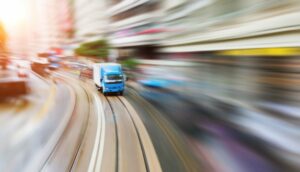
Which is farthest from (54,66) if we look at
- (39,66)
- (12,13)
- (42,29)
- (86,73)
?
(12,13)

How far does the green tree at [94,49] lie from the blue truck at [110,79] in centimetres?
131

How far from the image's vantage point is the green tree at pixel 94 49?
16.3 m

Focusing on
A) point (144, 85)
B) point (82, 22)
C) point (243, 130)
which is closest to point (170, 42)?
point (144, 85)

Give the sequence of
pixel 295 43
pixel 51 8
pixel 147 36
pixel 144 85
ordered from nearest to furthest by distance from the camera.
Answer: pixel 295 43 → pixel 51 8 → pixel 144 85 → pixel 147 36

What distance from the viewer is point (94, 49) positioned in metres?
20.0

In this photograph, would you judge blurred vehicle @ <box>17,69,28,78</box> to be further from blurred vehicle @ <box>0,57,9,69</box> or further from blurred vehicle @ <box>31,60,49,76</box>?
blurred vehicle @ <box>0,57,9,69</box>

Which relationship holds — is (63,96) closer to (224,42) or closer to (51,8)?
(51,8)

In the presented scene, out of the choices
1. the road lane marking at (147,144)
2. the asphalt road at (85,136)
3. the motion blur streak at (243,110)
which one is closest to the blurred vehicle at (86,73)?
the asphalt road at (85,136)

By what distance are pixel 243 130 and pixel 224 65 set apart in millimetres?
2951

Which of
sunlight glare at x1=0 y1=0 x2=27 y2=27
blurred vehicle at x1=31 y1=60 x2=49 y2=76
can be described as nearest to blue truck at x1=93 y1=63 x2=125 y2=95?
blurred vehicle at x1=31 y1=60 x2=49 y2=76

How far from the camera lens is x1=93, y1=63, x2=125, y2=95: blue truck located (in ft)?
54.0

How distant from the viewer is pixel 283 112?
19.6 ft

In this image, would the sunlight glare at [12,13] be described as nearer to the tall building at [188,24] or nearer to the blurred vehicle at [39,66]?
the blurred vehicle at [39,66]

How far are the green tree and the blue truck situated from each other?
51.5 inches
